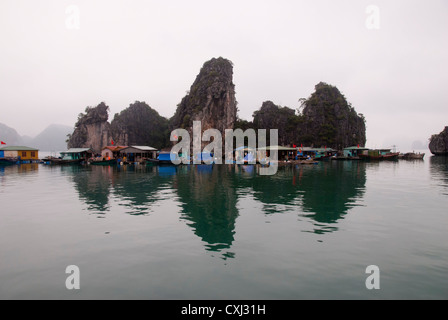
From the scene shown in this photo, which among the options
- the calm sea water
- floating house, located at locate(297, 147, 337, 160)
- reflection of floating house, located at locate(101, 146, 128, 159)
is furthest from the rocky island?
the calm sea water

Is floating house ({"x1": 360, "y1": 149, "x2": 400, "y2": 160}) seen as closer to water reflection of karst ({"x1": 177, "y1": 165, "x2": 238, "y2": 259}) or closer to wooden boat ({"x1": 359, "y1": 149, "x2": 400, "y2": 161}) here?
wooden boat ({"x1": 359, "y1": 149, "x2": 400, "y2": 161})

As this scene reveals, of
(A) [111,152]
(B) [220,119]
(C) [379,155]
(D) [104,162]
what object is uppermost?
(B) [220,119]

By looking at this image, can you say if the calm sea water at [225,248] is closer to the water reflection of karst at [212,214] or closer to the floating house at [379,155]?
the water reflection of karst at [212,214]

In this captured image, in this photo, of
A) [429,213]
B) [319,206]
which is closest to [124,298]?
[319,206]

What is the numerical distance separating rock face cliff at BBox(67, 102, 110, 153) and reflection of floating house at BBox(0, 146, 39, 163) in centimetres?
1842

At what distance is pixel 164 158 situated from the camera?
54625mm

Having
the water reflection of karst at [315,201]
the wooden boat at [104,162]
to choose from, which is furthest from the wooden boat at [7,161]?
the water reflection of karst at [315,201]

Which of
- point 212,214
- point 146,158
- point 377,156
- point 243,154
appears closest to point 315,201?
point 212,214

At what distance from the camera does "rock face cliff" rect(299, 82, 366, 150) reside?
9469 cm

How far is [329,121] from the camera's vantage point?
97.7 metres

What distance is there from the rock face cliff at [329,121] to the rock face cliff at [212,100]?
31940mm

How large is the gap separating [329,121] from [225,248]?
9820 cm

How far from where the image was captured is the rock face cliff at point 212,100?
254ft

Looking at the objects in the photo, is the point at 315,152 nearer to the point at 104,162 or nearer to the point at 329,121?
the point at 329,121
